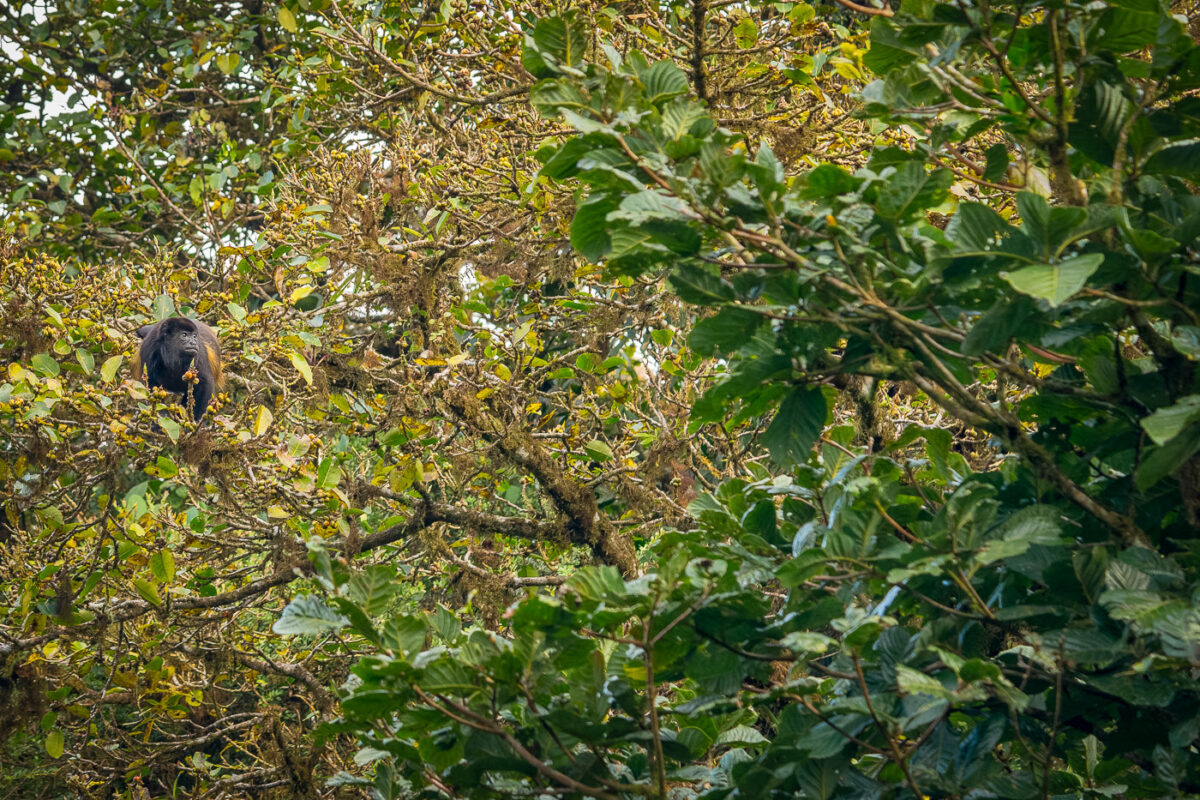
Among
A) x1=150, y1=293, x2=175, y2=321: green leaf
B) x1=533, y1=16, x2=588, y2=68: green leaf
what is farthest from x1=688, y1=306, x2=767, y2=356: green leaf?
x1=150, y1=293, x2=175, y2=321: green leaf

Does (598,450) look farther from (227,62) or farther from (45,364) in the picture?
(227,62)

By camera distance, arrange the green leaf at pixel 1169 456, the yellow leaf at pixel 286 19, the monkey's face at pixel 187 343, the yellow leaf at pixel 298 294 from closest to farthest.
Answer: the green leaf at pixel 1169 456 < the yellow leaf at pixel 298 294 < the monkey's face at pixel 187 343 < the yellow leaf at pixel 286 19

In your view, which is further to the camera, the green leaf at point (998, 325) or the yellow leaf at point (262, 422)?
the yellow leaf at point (262, 422)

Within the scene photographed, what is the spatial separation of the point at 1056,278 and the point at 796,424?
18.3 inches

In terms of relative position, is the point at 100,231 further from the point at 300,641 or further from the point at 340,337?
the point at 300,641

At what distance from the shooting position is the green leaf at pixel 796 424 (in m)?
1.52

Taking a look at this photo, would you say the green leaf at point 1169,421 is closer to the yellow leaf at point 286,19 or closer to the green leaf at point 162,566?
the green leaf at point 162,566

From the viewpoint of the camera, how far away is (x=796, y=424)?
152cm

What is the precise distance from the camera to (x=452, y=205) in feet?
13.6

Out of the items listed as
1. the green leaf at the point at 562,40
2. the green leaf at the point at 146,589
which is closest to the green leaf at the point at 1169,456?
the green leaf at the point at 562,40

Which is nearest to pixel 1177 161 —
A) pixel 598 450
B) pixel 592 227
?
pixel 592 227

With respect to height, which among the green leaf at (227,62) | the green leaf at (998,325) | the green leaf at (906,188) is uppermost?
the green leaf at (906,188)

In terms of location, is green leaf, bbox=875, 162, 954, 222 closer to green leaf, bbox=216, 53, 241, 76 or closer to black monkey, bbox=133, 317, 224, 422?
black monkey, bbox=133, 317, 224, 422

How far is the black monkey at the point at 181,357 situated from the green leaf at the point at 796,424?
3.13 m
